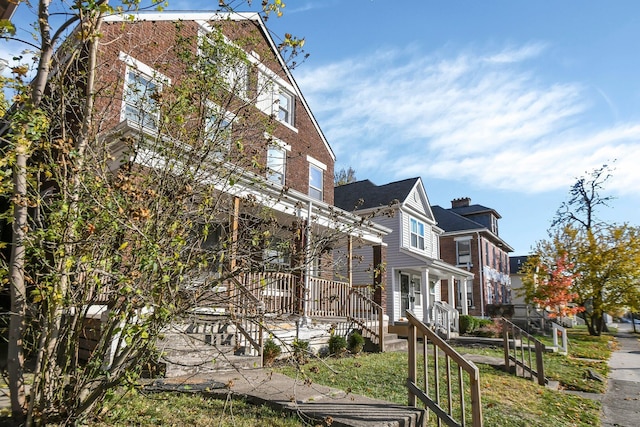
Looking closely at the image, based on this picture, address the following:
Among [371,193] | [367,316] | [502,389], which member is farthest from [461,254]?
[502,389]

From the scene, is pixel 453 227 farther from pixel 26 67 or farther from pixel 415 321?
pixel 26 67

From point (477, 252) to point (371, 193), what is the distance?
12.2 metres

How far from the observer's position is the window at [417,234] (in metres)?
23.0

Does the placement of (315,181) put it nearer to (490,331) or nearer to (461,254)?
(490,331)

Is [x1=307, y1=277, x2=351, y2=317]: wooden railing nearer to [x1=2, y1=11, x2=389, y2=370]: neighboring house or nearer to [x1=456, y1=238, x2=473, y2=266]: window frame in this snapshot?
[x1=2, y1=11, x2=389, y2=370]: neighboring house

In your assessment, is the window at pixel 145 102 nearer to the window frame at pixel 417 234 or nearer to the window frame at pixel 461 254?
the window frame at pixel 417 234

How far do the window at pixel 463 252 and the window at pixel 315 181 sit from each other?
60.5ft

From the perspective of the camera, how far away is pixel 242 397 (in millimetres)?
5301

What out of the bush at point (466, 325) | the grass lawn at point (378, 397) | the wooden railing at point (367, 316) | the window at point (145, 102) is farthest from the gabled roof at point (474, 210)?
the window at point (145, 102)

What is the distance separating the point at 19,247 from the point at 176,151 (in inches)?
65.0

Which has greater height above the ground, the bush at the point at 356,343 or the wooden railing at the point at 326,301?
the wooden railing at the point at 326,301

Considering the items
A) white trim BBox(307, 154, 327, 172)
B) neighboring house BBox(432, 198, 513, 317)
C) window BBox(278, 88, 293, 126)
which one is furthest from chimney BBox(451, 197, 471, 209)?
window BBox(278, 88, 293, 126)

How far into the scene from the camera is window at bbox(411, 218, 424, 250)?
23047mm

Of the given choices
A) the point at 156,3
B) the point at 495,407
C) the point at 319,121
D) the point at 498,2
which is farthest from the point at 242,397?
the point at 319,121
